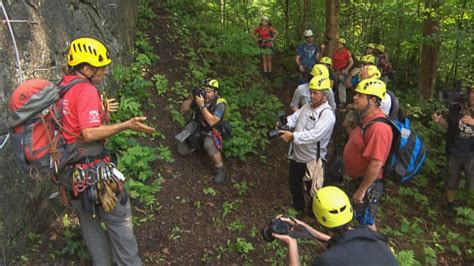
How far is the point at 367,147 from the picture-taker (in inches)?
179

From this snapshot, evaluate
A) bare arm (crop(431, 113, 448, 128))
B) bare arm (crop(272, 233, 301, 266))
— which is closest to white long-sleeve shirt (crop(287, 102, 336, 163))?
bare arm (crop(272, 233, 301, 266))

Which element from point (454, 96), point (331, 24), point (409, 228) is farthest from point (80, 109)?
point (331, 24)

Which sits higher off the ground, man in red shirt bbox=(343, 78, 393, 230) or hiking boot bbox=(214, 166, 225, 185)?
man in red shirt bbox=(343, 78, 393, 230)

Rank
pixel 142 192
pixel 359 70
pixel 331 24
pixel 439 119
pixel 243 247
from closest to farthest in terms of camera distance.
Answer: pixel 243 247, pixel 142 192, pixel 439 119, pixel 359 70, pixel 331 24

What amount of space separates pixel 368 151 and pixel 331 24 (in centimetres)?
734

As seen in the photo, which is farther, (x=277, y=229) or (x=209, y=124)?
(x=209, y=124)

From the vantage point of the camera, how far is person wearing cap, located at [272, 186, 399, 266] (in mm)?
2852

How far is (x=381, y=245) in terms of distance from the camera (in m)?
2.98

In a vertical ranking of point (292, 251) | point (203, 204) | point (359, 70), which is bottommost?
point (203, 204)

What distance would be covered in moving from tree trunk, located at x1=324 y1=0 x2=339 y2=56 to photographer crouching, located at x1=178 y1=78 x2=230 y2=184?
5289mm

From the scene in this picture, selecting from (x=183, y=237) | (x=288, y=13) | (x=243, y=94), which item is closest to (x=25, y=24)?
(x=183, y=237)

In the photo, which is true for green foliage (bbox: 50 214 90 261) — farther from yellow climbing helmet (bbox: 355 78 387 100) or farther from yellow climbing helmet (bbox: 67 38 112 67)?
yellow climbing helmet (bbox: 355 78 387 100)

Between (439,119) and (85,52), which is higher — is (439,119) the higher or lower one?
the lower one

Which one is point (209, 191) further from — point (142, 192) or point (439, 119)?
point (439, 119)
